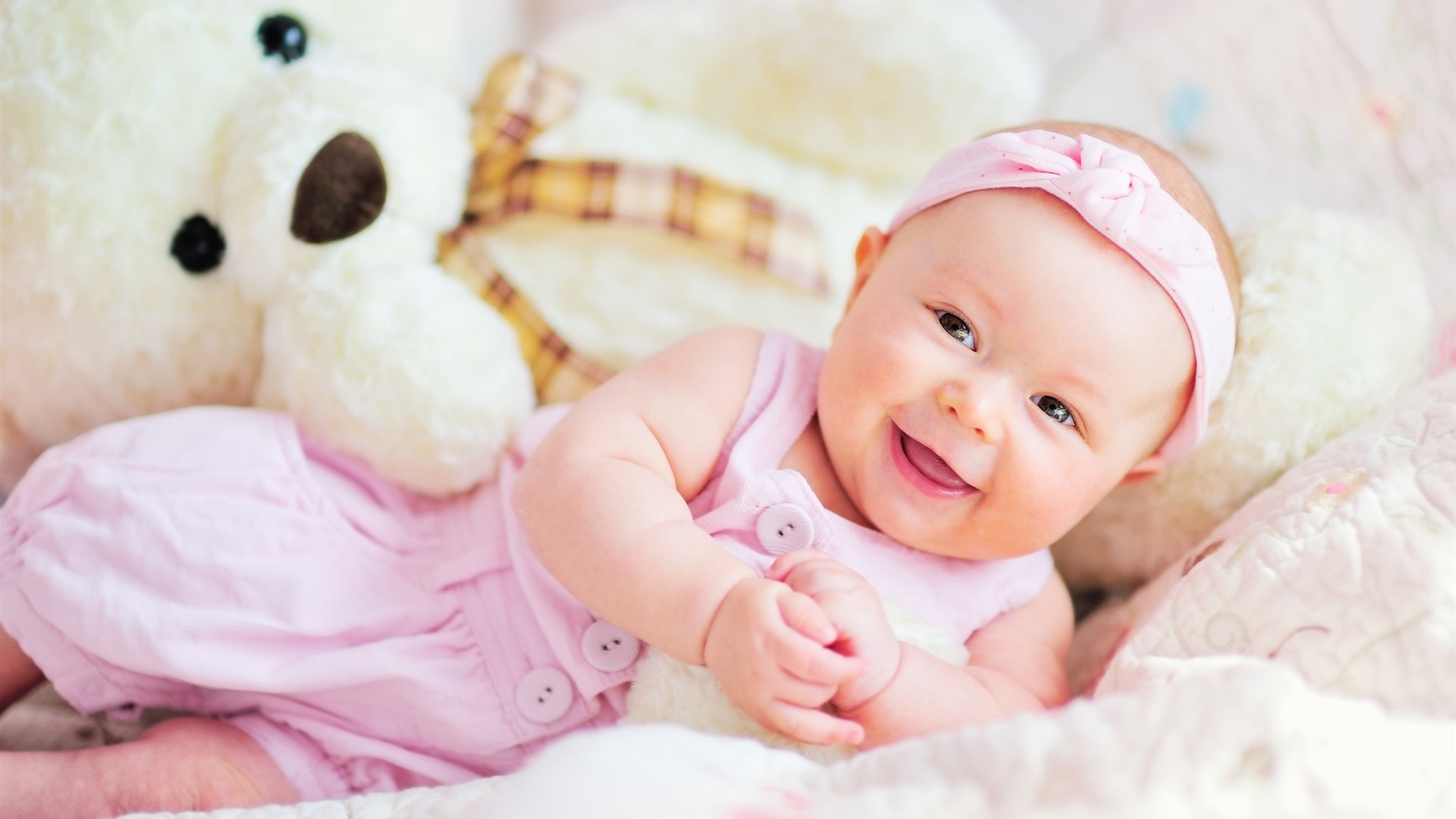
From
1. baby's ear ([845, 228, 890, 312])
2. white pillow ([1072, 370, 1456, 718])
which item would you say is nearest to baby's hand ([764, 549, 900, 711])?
white pillow ([1072, 370, 1456, 718])

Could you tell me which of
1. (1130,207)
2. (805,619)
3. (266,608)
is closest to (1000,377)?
(1130,207)

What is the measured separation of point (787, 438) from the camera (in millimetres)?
1030

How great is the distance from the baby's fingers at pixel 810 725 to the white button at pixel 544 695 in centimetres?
28

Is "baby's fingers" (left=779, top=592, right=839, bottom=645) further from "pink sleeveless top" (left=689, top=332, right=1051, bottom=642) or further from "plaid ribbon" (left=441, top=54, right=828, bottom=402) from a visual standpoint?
"plaid ribbon" (left=441, top=54, right=828, bottom=402)

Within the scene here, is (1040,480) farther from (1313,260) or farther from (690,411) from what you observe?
(1313,260)

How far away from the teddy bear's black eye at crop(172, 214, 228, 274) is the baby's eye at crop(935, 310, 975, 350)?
2.46 feet

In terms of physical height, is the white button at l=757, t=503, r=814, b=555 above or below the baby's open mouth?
below

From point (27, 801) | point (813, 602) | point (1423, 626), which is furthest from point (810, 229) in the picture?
point (27, 801)

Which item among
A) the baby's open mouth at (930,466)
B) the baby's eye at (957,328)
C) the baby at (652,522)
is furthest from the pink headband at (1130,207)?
the baby's open mouth at (930,466)

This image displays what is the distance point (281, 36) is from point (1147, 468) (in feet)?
3.45

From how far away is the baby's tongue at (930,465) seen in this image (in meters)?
0.95

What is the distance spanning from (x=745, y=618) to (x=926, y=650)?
26 centimetres

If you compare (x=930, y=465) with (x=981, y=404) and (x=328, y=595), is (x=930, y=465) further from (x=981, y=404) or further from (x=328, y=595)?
(x=328, y=595)

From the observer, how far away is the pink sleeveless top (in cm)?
95
